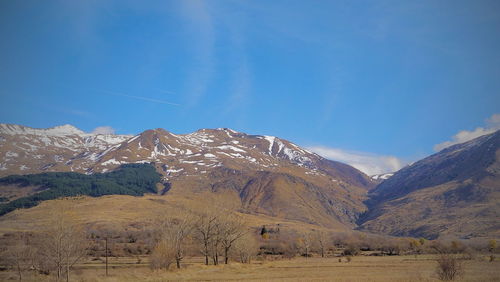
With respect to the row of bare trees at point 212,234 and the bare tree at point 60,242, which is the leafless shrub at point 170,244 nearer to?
the row of bare trees at point 212,234

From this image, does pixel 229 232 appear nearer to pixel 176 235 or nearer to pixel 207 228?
pixel 207 228

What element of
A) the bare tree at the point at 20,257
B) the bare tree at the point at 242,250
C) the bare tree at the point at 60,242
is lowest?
the bare tree at the point at 242,250

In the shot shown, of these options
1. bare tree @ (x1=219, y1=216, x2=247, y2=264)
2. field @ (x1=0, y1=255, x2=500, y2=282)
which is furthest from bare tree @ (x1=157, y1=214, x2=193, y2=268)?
bare tree @ (x1=219, y1=216, x2=247, y2=264)

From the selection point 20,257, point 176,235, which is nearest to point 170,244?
point 176,235

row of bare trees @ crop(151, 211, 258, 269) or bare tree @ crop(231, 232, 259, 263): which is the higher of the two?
row of bare trees @ crop(151, 211, 258, 269)

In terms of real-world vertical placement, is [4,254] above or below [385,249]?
above

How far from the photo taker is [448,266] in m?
49.3

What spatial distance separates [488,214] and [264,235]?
112438 mm

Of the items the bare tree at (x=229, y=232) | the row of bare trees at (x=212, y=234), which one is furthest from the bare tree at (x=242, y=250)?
Answer: the bare tree at (x=229, y=232)

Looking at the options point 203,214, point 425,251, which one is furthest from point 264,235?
point 203,214

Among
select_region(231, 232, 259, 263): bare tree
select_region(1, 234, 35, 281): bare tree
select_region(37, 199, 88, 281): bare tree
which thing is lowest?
select_region(231, 232, 259, 263): bare tree

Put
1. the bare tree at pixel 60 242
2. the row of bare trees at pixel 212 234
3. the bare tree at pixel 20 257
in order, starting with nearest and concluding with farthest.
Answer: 1. the bare tree at pixel 60 242
2. the bare tree at pixel 20 257
3. the row of bare trees at pixel 212 234

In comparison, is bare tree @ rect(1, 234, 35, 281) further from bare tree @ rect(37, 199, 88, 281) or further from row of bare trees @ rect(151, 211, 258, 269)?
row of bare trees @ rect(151, 211, 258, 269)

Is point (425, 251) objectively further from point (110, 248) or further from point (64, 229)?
point (64, 229)
